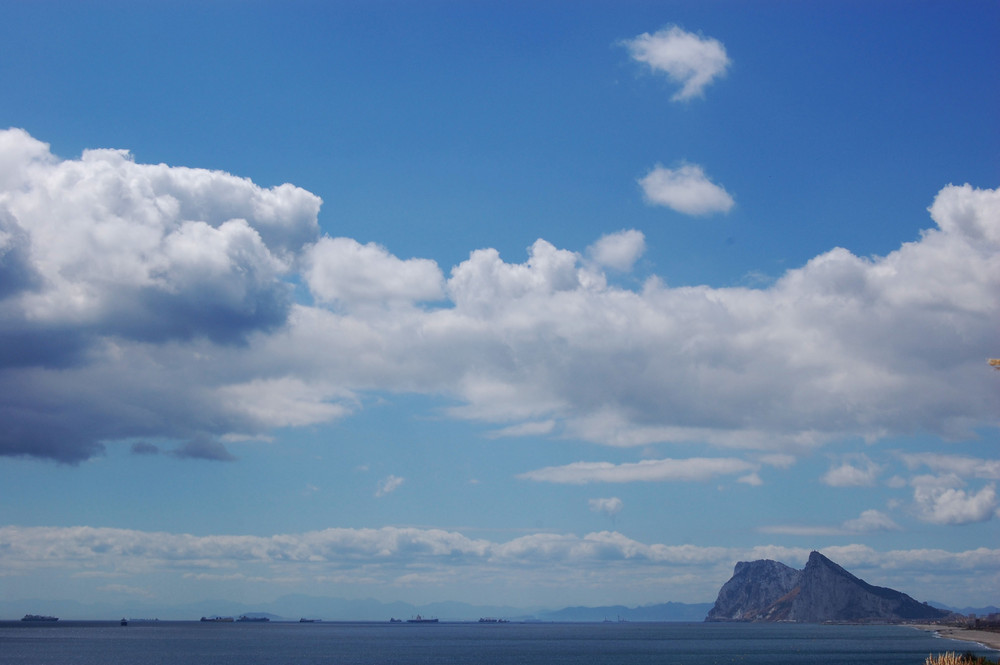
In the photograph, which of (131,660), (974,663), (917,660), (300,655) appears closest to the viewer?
(974,663)

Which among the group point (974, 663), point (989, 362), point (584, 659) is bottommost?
point (584, 659)

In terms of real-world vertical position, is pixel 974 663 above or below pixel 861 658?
above

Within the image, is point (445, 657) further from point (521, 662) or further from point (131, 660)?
point (131, 660)

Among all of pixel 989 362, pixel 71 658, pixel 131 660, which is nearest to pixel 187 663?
pixel 131 660

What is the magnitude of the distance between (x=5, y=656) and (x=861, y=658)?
205369 millimetres

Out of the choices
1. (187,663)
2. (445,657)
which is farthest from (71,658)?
(445,657)

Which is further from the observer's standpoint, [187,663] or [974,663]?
[187,663]

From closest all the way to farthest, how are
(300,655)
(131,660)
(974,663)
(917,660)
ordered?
(974,663) < (917,660) < (131,660) < (300,655)

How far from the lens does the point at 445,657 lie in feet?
634

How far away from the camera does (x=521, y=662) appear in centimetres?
17700

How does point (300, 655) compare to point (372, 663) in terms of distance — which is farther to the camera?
point (300, 655)

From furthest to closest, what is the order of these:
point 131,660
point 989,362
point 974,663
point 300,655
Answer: point 300,655 < point 131,660 < point 974,663 < point 989,362

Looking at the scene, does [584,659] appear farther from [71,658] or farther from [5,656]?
[5,656]

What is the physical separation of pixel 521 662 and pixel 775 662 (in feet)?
180
